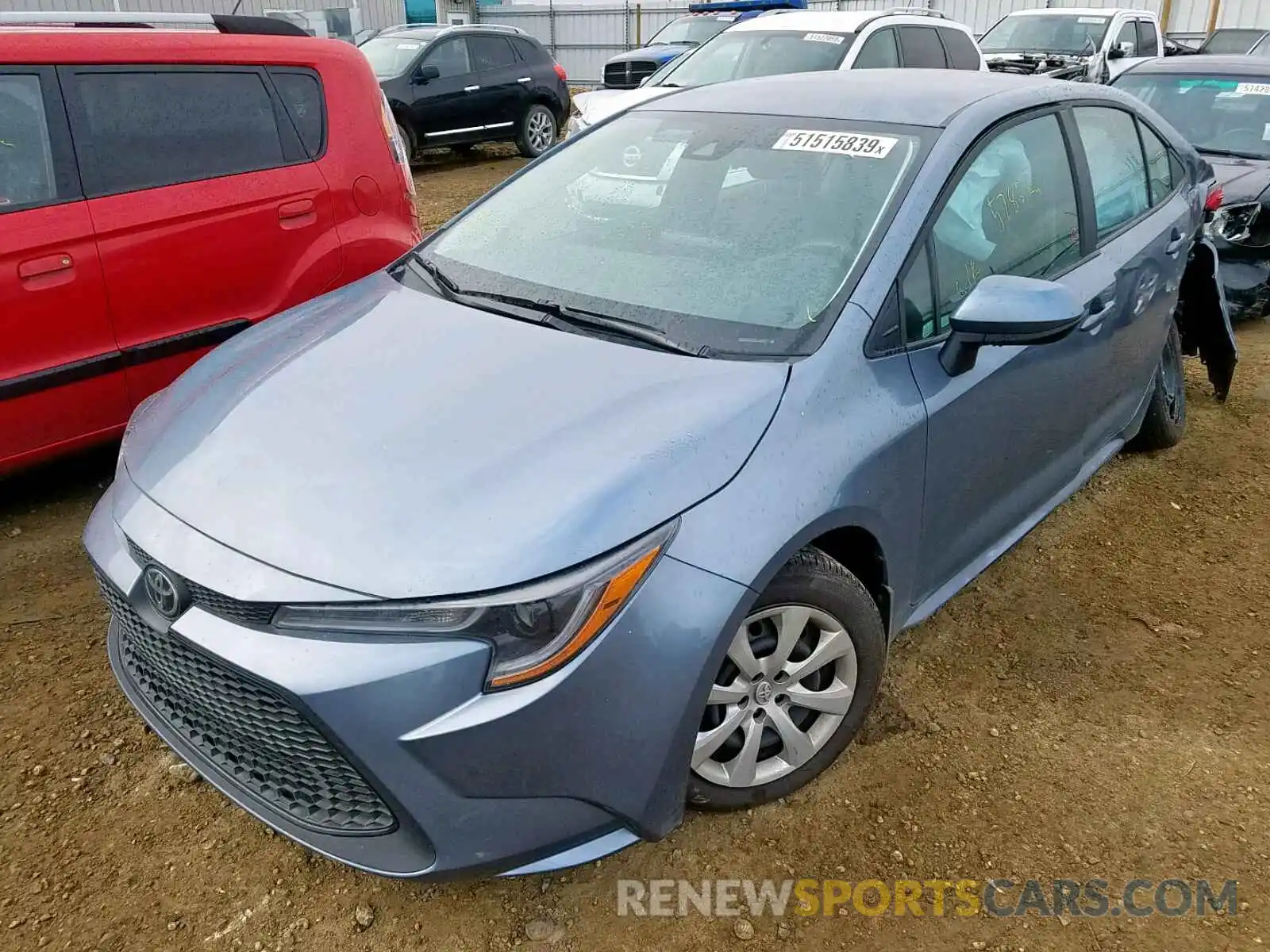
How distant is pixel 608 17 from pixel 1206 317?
22.7 meters

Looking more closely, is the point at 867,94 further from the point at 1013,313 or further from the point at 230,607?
the point at 230,607

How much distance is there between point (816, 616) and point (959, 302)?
3.14 ft

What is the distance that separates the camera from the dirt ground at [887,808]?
6.80 ft

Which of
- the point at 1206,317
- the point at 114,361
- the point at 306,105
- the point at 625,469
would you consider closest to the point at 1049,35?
the point at 1206,317

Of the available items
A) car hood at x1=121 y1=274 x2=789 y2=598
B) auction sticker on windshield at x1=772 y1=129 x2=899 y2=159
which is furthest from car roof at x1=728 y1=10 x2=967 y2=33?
car hood at x1=121 y1=274 x2=789 y2=598

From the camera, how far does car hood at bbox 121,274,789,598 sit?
1.79 meters

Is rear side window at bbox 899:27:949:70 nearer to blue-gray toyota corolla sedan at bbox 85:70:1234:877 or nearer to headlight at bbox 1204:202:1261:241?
headlight at bbox 1204:202:1261:241

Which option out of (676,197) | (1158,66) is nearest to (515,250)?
(676,197)

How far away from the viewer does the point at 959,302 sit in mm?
2551

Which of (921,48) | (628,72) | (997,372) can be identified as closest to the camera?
(997,372)

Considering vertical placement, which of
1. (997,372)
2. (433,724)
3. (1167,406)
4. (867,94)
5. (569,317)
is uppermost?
(867,94)

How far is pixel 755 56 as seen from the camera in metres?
7.93

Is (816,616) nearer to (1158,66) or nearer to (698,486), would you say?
(698,486)

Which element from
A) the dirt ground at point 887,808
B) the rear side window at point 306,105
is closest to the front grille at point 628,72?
the rear side window at point 306,105
